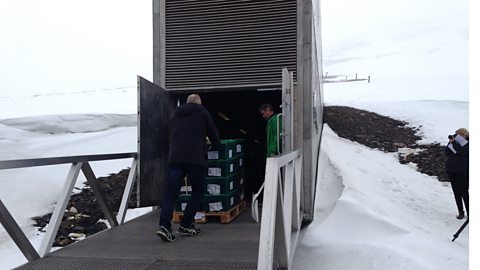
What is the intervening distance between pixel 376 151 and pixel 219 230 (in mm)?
8279

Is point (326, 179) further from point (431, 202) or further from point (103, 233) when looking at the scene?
point (103, 233)

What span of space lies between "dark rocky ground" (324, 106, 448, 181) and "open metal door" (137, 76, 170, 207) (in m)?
6.62

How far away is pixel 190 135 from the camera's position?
4484 millimetres

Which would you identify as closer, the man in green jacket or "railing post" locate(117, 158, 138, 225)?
the man in green jacket

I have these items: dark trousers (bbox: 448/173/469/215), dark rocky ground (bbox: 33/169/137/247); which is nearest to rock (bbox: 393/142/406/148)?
dark trousers (bbox: 448/173/469/215)

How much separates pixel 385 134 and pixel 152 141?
10548mm

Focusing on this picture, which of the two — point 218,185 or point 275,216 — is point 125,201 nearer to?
point 218,185

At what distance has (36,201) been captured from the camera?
811cm

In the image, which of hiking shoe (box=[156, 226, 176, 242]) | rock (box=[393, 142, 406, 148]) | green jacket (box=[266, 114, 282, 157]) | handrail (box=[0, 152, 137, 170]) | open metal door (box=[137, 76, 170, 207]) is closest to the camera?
handrail (box=[0, 152, 137, 170])

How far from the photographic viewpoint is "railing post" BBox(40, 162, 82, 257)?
13.7 feet

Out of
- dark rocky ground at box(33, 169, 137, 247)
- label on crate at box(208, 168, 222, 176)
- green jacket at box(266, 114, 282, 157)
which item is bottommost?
dark rocky ground at box(33, 169, 137, 247)

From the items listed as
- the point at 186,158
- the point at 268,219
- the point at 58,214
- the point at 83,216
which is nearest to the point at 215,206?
the point at 186,158

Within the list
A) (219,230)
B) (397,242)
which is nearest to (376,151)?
(397,242)

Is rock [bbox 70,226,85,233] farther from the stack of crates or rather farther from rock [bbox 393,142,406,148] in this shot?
→ rock [bbox 393,142,406,148]
